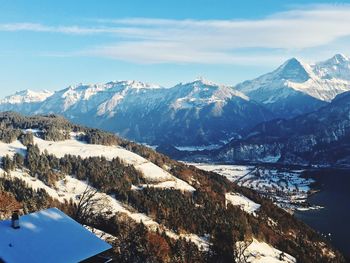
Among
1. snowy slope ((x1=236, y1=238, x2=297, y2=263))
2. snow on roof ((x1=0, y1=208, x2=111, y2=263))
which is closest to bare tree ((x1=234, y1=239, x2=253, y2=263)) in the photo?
snowy slope ((x1=236, y1=238, x2=297, y2=263))

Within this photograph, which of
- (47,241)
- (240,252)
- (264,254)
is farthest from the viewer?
(264,254)

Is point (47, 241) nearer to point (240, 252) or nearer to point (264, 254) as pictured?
point (240, 252)

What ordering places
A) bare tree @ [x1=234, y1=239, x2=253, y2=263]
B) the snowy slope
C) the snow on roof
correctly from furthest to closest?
the snowy slope → bare tree @ [x1=234, y1=239, x2=253, y2=263] → the snow on roof

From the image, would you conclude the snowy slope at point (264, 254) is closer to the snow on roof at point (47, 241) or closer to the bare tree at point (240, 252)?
the bare tree at point (240, 252)

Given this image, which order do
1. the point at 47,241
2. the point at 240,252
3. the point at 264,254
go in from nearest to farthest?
the point at 47,241 < the point at 240,252 < the point at 264,254

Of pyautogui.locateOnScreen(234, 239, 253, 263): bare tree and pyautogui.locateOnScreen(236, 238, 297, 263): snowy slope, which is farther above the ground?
pyautogui.locateOnScreen(234, 239, 253, 263): bare tree

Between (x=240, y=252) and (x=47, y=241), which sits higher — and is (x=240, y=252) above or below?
below

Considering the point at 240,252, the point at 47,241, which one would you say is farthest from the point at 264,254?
the point at 47,241

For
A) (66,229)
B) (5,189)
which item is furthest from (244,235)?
(66,229)

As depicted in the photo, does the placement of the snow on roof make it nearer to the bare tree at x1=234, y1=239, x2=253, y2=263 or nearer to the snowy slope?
the bare tree at x1=234, y1=239, x2=253, y2=263
